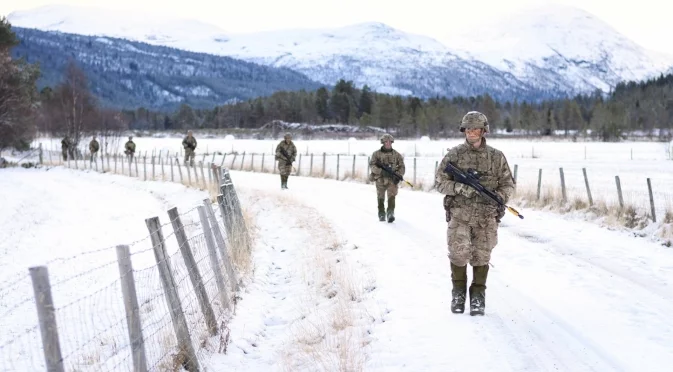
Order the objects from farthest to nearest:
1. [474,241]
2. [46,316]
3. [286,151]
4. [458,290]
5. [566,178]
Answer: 1. [566,178]
2. [286,151]
3. [458,290]
4. [474,241]
5. [46,316]

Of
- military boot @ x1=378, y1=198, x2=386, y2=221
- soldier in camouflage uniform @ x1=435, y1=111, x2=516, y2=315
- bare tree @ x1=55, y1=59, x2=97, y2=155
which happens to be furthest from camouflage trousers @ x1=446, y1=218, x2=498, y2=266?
bare tree @ x1=55, y1=59, x2=97, y2=155

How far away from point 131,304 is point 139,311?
63.8 inches

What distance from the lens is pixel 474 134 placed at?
6.39m

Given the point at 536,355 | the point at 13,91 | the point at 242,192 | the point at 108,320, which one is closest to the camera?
the point at 536,355

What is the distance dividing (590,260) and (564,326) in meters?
3.86

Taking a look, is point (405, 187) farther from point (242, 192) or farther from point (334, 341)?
point (334, 341)

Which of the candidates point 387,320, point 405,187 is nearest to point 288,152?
point 405,187

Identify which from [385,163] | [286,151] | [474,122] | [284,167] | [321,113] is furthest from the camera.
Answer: [321,113]

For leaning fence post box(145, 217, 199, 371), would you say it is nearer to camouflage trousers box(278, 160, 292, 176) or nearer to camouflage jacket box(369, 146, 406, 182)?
camouflage jacket box(369, 146, 406, 182)

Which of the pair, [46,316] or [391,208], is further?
[391,208]

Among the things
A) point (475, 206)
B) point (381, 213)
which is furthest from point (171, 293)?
point (381, 213)

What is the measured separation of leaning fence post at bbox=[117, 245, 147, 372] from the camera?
4.61 m

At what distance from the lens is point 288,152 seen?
21594 millimetres

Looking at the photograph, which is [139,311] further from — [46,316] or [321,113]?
[321,113]
